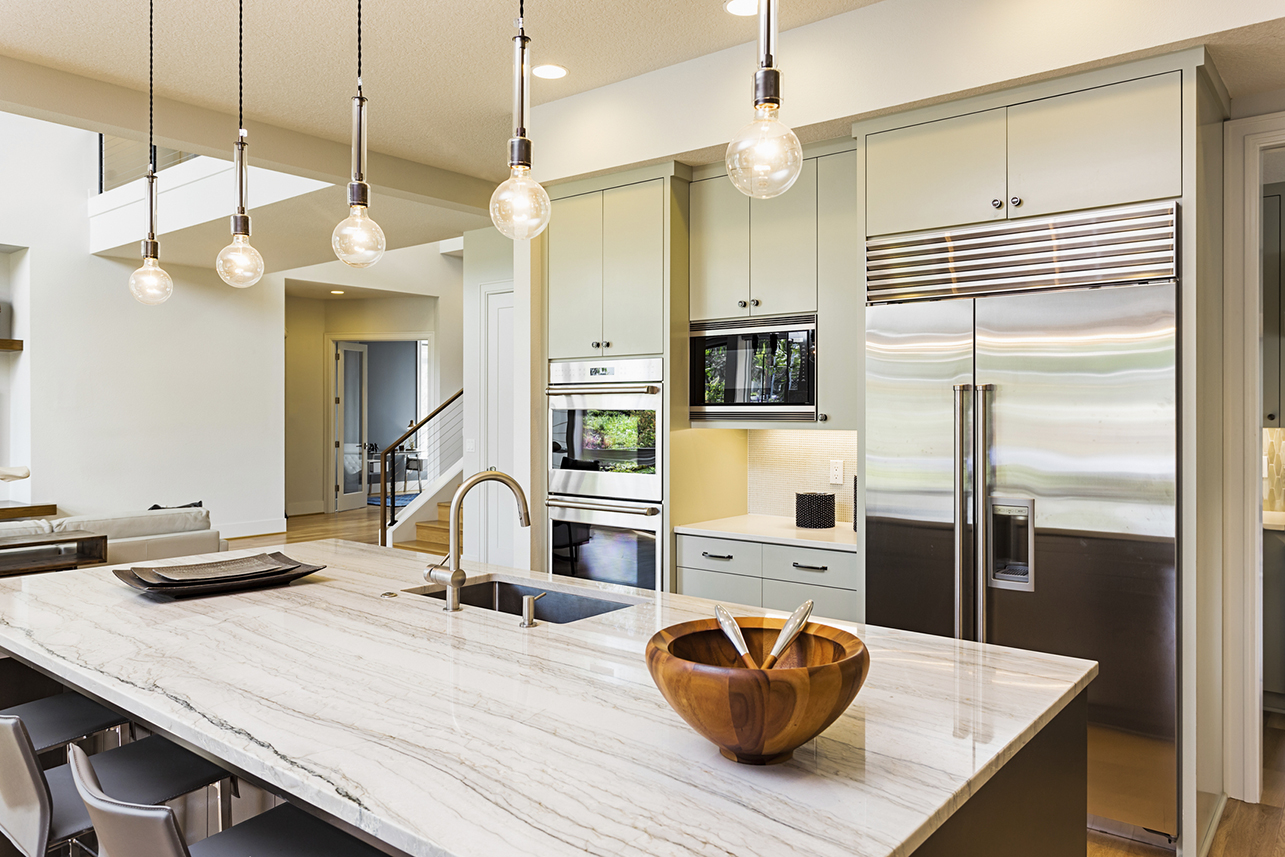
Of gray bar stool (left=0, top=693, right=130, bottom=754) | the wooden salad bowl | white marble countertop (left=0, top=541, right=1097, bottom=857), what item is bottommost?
gray bar stool (left=0, top=693, right=130, bottom=754)

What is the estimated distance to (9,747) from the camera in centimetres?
141

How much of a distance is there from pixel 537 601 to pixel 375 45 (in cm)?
236

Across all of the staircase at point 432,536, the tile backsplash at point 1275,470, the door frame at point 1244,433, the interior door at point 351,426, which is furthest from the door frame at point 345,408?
the door frame at point 1244,433

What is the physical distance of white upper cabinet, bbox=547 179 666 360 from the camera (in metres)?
3.76

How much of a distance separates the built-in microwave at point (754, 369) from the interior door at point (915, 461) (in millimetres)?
472

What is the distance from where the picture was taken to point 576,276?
4035 mm

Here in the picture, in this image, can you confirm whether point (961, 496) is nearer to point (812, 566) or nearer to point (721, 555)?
point (812, 566)

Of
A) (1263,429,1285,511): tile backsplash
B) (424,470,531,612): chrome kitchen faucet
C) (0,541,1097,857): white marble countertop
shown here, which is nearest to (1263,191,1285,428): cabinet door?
(1263,429,1285,511): tile backsplash

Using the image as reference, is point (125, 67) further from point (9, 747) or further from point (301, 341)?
point (301, 341)

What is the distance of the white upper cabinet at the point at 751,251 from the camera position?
3465 mm

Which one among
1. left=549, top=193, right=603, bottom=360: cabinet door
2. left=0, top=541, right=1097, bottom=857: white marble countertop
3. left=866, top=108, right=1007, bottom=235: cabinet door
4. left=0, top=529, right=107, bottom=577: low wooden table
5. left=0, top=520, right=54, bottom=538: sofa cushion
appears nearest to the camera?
left=0, top=541, right=1097, bottom=857: white marble countertop

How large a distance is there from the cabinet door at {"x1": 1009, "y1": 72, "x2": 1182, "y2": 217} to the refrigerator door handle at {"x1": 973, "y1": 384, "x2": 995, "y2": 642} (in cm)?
64

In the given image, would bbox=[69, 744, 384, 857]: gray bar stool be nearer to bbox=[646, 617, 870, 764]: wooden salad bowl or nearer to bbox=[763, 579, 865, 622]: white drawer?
bbox=[646, 617, 870, 764]: wooden salad bowl

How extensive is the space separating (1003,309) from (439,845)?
2442 mm
